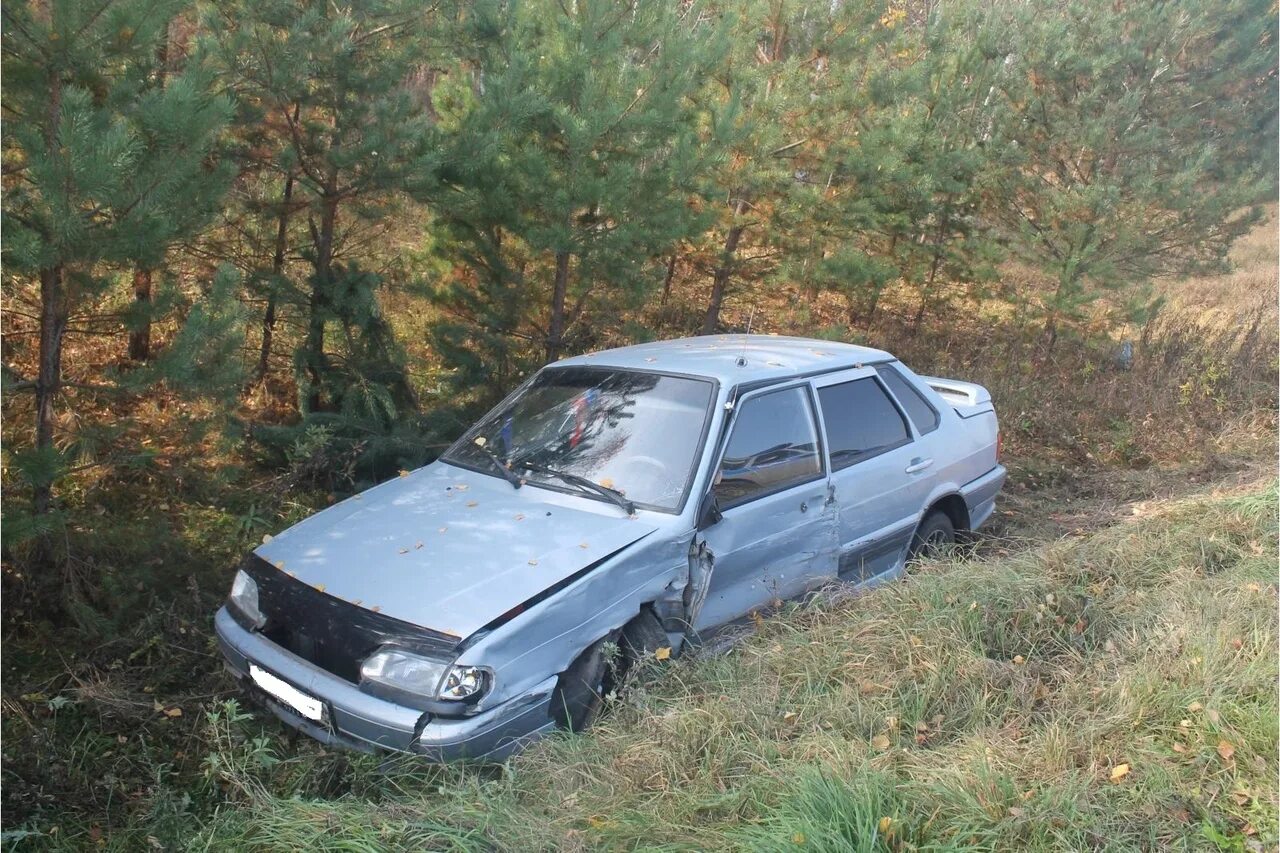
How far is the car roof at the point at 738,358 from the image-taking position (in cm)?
470

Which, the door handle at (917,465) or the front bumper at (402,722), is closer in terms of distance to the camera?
the front bumper at (402,722)

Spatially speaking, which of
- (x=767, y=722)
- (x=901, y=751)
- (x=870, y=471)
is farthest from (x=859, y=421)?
(x=901, y=751)

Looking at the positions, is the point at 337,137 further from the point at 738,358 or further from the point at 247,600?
the point at 247,600

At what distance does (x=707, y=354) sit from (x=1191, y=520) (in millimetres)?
3327

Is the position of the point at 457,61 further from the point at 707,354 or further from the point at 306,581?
the point at 306,581

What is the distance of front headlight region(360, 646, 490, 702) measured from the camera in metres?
3.21

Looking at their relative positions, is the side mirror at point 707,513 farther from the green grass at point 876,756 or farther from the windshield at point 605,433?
the green grass at point 876,756

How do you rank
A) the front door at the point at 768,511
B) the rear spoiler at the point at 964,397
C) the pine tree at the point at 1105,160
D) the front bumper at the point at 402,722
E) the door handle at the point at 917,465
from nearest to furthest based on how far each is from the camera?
the front bumper at the point at 402,722 → the front door at the point at 768,511 → the door handle at the point at 917,465 → the rear spoiler at the point at 964,397 → the pine tree at the point at 1105,160

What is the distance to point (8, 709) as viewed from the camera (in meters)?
3.73

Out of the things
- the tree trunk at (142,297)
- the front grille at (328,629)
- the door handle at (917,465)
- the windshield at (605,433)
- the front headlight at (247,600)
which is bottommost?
the front headlight at (247,600)

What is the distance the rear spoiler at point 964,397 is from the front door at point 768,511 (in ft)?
5.65

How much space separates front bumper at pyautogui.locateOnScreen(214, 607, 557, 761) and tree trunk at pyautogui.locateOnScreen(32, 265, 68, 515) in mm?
1684

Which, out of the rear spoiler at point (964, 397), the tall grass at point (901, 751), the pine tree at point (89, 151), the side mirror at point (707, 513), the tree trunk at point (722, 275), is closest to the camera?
the tall grass at point (901, 751)

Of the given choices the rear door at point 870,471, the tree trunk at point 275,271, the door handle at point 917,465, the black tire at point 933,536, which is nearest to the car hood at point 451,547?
the rear door at point 870,471
